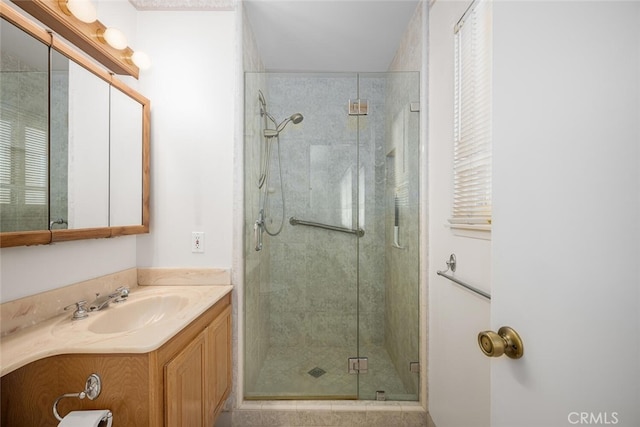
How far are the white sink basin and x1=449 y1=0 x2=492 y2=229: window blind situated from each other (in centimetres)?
140

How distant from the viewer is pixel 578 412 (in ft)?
1.66

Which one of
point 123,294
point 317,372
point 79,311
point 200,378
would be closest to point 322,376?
point 317,372

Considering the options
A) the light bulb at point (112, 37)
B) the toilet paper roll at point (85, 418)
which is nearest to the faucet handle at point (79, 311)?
the toilet paper roll at point (85, 418)

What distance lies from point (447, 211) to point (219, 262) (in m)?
1.35

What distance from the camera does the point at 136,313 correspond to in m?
1.43

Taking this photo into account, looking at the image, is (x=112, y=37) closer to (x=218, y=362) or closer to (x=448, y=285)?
(x=218, y=362)

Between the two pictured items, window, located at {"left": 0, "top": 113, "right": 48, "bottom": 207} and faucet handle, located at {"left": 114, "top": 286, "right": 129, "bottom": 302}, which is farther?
faucet handle, located at {"left": 114, "top": 286, "right": 129, "bottom": 302}

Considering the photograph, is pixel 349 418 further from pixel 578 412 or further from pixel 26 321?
pixel 26 321

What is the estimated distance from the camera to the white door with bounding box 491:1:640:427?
455mm

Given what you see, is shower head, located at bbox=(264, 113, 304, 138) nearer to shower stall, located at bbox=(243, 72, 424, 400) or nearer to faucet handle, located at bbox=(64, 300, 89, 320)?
shower stall, located at bbox=(243, 72, 424, 400)

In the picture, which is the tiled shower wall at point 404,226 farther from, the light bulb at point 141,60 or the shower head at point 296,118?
the light bulb at point 141,60

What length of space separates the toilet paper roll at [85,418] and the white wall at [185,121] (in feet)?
3.08

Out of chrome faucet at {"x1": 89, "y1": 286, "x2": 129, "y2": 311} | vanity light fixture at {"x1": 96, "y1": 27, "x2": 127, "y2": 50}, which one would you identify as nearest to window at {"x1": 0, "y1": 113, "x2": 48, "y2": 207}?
chrome faucet at {"x1": 89, "y1": 286, "x2": 129, "y2": 311}

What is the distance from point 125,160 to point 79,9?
67 centimetres
